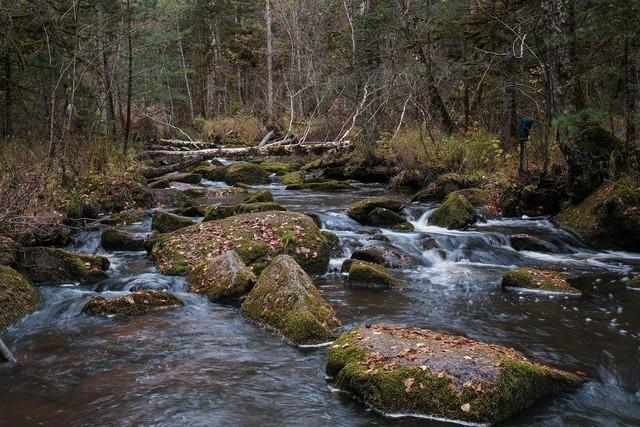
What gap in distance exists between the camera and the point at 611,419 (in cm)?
498

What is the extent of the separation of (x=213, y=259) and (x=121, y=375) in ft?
10.7

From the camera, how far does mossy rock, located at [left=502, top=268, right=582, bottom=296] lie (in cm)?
859

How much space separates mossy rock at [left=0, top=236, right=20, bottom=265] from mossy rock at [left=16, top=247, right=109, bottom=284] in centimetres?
12

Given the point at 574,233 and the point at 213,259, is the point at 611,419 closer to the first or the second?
the point at 213,259

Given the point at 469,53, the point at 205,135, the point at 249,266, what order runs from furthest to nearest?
the point at 205,135 → the point at 469,53 → the point at 249,266

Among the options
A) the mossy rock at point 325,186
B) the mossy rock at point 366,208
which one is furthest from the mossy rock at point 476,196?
the mossy rock at point 325,186

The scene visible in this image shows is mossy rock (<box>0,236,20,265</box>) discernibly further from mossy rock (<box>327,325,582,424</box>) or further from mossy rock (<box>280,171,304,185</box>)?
mossy rock (<box>280,171,304,185</box>)

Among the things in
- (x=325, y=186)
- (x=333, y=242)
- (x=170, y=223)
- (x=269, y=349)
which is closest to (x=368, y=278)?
(x=333, y=242)

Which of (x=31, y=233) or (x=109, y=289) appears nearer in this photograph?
(x=109, y=289)

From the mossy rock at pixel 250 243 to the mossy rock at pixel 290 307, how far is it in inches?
76.0

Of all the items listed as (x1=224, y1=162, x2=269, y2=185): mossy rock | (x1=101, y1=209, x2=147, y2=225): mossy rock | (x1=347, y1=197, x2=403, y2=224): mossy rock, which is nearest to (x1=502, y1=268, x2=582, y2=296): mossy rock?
(x1=347, y1=197, x2=403, y2=224): mossy rock

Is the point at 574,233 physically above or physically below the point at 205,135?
below

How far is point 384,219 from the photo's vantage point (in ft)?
42.7

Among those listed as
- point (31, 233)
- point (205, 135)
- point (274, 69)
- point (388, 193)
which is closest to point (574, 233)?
point (388, 193)
